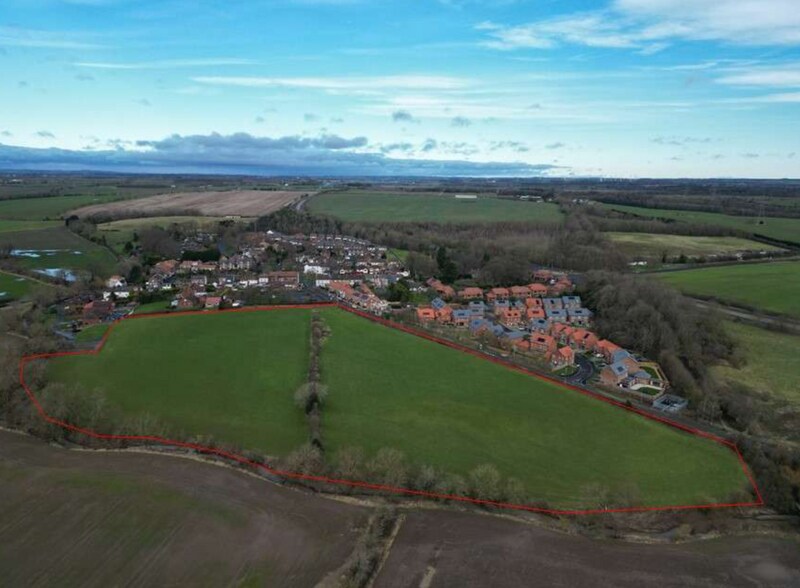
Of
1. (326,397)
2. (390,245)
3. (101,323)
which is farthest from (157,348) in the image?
(390,245)

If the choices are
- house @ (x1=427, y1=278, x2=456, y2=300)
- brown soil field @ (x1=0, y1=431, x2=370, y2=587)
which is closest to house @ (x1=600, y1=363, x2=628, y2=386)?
brown soil field @ (x1=0, y1=431, x2=370, y2=587)

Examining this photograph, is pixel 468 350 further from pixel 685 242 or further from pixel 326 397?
pixel 685 242

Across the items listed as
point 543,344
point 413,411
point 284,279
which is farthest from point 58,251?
point 543,344

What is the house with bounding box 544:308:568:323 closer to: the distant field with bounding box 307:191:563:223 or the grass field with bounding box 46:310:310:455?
the grass field with bounding box 46:310:310:455

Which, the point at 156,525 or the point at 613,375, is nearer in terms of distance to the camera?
the point at 156,525

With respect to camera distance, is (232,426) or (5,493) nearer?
(5,493)

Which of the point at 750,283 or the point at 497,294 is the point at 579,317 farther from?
the point at 750,283

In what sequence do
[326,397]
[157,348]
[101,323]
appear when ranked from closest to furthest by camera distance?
[326,397]
[157,348]
[101,323]
